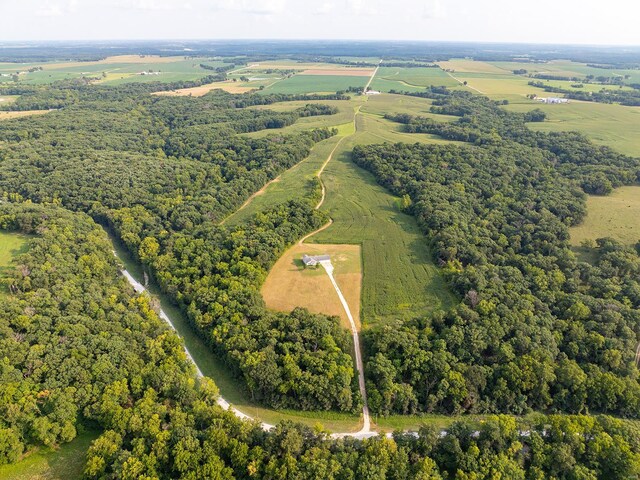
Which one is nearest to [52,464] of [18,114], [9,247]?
[9,247]

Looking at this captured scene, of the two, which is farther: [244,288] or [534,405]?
[244,288]

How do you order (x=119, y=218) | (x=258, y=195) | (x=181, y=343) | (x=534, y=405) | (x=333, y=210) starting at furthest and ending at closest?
(x=258, y=195)
(x=333, y=210)
(x=119, y=218)
(x=181, y=343)
(x=534, y=405)

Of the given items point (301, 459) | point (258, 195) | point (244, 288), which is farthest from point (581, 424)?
point (258, 195)

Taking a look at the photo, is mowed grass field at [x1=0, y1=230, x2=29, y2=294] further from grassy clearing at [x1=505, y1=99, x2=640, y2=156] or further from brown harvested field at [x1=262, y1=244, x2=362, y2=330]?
grassy clearing at [x1=505, y1=99, x2=640, y2=156]

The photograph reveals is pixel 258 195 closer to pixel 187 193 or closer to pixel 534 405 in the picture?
pixel 187 193

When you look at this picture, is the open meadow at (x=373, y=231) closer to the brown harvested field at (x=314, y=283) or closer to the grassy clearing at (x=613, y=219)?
the brown harvested field at (x=314, y=283)

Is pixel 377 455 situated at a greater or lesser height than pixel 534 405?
greater

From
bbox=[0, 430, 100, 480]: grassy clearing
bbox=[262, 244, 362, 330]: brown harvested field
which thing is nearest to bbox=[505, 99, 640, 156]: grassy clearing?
bbox=[262, 244, 362, 330]: brown harvested field
